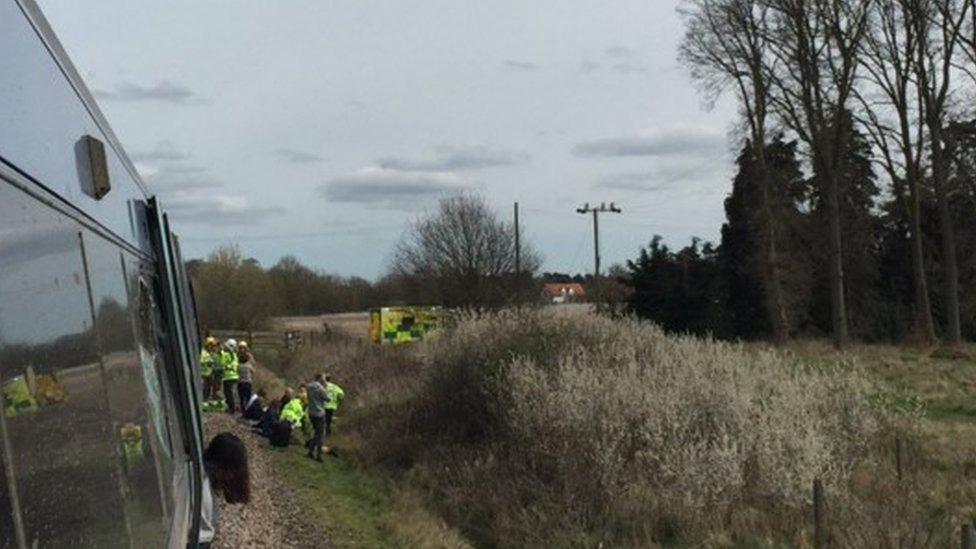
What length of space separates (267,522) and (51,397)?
466 inches

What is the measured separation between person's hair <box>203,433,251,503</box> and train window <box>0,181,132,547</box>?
161 inches

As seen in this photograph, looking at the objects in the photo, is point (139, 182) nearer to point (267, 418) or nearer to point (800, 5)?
point (267, 418)

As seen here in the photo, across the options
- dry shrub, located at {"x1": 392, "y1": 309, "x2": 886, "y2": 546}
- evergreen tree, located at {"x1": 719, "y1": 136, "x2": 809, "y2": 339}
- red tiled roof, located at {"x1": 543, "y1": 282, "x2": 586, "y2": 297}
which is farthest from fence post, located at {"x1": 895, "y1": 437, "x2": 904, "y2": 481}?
red tiled roof, located at {"x1": 543, "y1": 282, "x2": 586, "y2": 297}

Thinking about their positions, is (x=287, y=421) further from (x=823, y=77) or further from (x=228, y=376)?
(x=823, y=77)

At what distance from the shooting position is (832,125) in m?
41.1

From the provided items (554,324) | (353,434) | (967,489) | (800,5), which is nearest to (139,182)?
(967,489)

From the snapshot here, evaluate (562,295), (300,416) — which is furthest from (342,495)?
(562,295)

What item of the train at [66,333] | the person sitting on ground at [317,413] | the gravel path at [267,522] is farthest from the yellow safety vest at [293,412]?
the train at [66,333]

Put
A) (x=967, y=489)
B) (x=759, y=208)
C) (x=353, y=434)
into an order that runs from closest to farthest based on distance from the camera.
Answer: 1. (x=967, y=489)
2. (x=353, y=434)
3. (x=759, y=208)

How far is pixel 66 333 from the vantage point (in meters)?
2.47

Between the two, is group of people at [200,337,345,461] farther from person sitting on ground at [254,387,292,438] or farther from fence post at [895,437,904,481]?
fence post at [895,437,904,481]

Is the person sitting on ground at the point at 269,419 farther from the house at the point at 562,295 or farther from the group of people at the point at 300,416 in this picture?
the house at the point at 562,295

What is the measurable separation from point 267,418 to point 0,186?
2092 cm

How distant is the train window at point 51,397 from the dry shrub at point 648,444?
9.25 m
